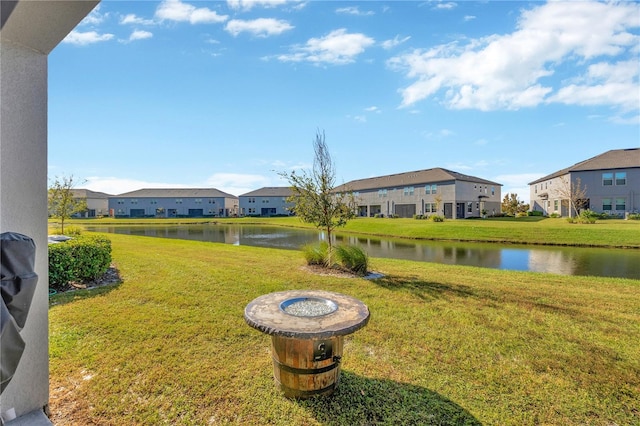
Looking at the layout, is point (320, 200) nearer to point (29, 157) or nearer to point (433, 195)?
point (29, 157)

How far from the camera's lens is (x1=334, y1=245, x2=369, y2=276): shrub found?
9367 mm

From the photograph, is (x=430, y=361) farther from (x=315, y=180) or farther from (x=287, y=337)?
(x=315, y=180)

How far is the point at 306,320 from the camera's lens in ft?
10.5

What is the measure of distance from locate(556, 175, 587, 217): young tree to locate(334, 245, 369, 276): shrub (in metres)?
34.6

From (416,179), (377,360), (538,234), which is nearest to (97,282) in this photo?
(377,360)

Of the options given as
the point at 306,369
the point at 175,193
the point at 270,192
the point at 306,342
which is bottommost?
the point at 306,369

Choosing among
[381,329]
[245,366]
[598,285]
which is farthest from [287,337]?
[598,285]

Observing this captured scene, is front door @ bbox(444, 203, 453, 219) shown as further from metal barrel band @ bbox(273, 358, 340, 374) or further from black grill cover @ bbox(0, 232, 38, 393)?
black grill cover @ bbox(0, 232, 38, 393)

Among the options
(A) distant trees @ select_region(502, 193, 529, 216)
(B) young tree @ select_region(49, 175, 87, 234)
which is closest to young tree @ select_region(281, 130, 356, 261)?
(B) young tree @ select_region(49, 175, 87, 234)

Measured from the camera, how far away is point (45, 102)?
3.01 metres

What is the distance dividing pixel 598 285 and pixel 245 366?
1001 cm

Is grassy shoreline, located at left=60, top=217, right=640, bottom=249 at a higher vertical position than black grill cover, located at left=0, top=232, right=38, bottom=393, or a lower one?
lower

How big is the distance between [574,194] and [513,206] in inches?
424

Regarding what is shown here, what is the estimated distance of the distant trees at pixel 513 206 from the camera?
45125mm
